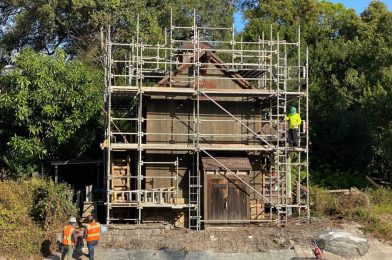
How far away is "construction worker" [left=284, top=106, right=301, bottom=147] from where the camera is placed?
24203 mm

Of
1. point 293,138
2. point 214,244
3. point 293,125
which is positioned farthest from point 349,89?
point 214,244

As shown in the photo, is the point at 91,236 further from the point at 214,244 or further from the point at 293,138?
the point at 293,138

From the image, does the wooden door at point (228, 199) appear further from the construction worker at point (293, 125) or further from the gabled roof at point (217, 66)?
the gabled roof at point (217, 66)

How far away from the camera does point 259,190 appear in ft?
81.9

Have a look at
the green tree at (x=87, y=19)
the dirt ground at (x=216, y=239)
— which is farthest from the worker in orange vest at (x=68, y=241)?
the green tree at (x=87, y=19)

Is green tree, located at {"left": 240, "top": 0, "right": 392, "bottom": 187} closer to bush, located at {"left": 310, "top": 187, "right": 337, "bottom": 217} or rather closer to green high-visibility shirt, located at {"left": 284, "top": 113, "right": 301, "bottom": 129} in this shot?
bush, located at {"left": 310, "top": 187, "right": 337, "bottom": 217}

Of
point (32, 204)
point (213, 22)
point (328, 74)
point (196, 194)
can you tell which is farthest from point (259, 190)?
point (213, 22)

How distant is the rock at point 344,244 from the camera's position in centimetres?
2056

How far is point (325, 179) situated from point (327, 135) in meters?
3.32

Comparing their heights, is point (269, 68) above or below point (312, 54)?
below

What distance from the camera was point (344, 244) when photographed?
20.7 meters

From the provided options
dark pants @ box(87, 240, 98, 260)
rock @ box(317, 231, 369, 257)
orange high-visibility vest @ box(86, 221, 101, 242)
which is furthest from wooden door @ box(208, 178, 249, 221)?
dark pants @ box(87, 240, 98, 260)

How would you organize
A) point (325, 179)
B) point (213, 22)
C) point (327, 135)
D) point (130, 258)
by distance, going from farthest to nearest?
→ 1. point (213, 22)
2. point (327, 135)
3. point (325, 179)
4. point (130, 258)

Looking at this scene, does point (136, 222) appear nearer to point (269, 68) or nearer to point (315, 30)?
point (269, 68)
